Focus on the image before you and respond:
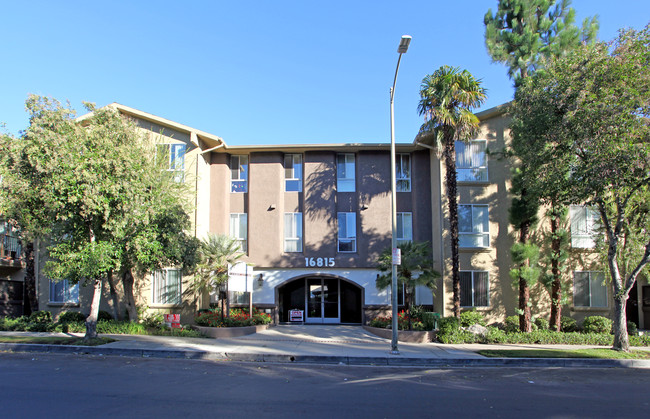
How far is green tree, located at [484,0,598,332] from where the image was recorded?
18047mm

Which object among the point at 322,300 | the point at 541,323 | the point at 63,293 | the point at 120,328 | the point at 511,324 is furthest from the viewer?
the point at 322,300

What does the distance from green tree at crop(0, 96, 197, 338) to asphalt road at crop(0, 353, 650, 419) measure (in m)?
3.53

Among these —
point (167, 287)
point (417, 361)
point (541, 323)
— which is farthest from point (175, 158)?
point (541, 323)

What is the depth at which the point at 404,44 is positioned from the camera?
12.2 metres

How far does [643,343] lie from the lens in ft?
52.4

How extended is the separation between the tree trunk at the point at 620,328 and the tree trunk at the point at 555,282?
129 inches

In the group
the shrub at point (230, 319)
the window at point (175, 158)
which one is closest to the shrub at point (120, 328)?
the shrub at point (230, 319)

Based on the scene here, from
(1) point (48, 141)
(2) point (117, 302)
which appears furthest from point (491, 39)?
(2) point (117, 302)

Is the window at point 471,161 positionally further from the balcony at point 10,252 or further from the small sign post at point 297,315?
the balcony at point 10,252

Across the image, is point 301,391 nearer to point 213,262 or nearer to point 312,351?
point 312,351

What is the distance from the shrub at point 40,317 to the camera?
1865 cm

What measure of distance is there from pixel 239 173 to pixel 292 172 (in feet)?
8.93

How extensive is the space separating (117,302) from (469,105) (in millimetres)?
16465

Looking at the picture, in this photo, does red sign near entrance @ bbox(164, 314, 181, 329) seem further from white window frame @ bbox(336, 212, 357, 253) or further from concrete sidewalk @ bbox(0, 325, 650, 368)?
white window frame @ bbox(336, 212, 357, 253)
